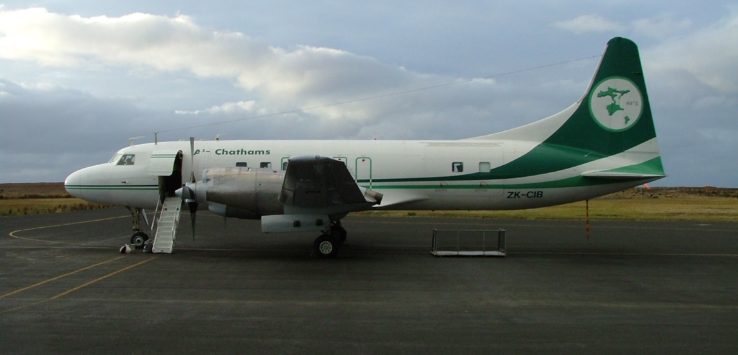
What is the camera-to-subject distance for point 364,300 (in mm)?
9477

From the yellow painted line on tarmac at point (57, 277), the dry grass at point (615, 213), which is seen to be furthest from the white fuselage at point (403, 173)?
the dry grass at point (615, 213)

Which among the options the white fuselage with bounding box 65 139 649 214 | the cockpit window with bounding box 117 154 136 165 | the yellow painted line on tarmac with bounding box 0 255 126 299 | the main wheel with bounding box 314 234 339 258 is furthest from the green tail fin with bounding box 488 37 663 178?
the cockpit window with bounding box 117 154 136 165

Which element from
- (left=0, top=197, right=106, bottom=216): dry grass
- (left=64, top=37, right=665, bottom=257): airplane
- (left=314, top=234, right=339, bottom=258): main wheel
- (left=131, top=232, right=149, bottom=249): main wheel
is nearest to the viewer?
(left=314, top=234, right=339, bottom=258): main wheel

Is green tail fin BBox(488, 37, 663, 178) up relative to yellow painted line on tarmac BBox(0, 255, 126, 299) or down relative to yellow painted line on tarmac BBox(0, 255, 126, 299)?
up

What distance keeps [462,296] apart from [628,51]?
1059 centimetres

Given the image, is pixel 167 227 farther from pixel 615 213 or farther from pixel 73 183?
pixel 615 213

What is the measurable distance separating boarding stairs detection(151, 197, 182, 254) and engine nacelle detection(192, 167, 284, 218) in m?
1.64

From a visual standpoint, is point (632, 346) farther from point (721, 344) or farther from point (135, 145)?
point (135, 145)

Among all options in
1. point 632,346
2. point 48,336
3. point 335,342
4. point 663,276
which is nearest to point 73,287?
point 48,336

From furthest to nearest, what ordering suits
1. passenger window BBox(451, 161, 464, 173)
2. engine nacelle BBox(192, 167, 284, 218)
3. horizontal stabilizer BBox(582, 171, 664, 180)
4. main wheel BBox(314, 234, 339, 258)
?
1. passenger window BBox(451, 161, 464, 173)
2. horizontal stabilizer BBox(582, 171, 664, 180)
3. main wheel BBox(314, 234, 339, 258)
4. engine nacelle BBox(192, 167, 284, 218)

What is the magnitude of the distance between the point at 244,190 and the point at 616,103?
437 inches

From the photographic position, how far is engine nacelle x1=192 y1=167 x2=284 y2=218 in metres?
14.1

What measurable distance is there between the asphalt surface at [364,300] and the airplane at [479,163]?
5.66ft

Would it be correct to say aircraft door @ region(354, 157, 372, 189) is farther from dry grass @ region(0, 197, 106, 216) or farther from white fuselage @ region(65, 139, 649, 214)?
dry grass @ region(0, 197, 106, 216)
